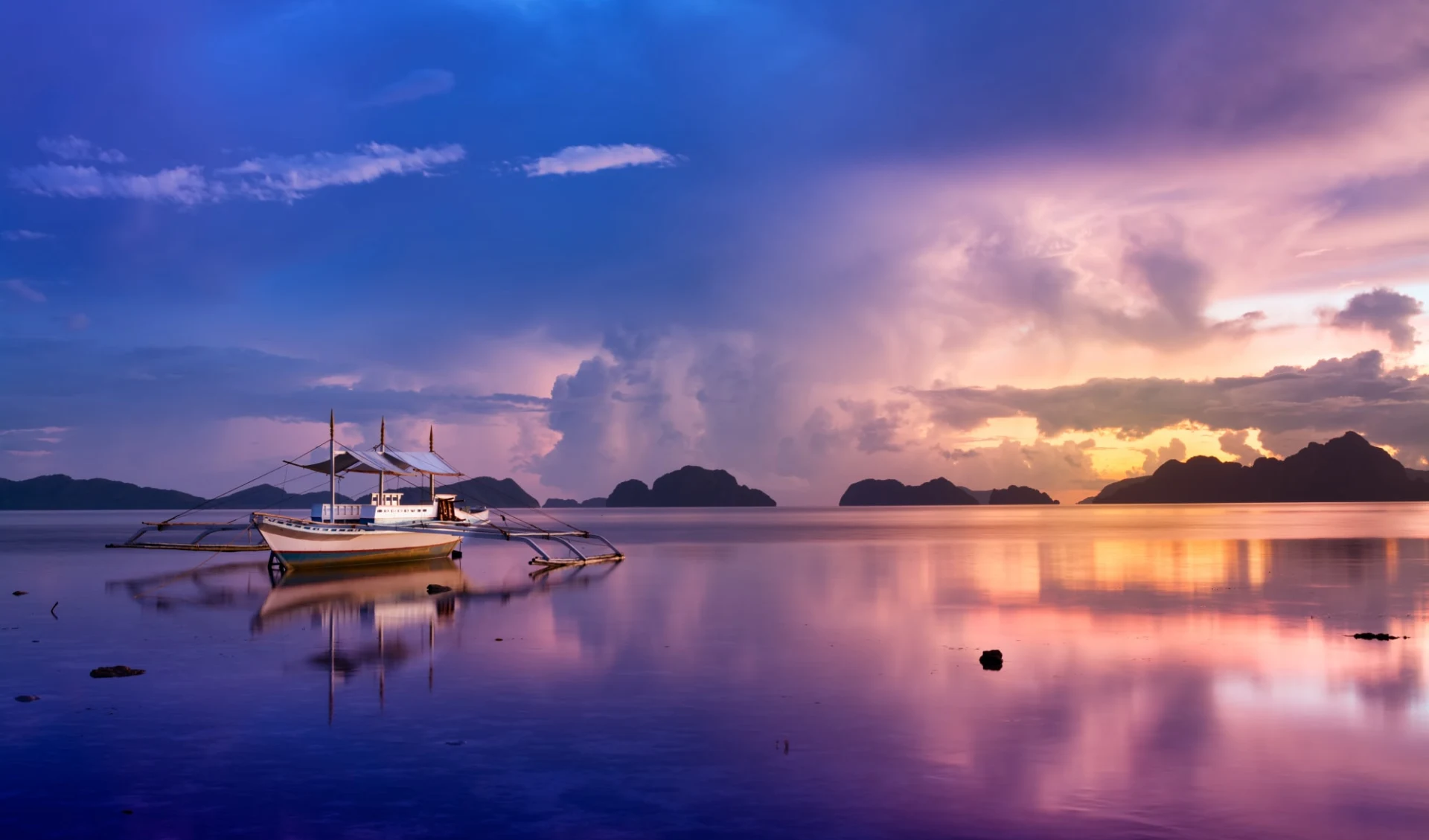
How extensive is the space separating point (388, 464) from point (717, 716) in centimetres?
6078

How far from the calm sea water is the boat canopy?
24.1 meters

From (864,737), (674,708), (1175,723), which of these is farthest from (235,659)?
(1175,723)

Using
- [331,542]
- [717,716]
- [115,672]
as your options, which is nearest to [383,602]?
[115,672]

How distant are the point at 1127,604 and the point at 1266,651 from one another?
46.0ft

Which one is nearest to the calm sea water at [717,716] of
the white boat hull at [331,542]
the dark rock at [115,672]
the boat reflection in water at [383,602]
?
the boat reflection in water at [383,602]

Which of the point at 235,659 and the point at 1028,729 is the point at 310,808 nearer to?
the point at 1028,729

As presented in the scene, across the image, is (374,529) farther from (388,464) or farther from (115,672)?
(115,672)

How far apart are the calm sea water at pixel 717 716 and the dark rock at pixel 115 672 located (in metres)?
0.40

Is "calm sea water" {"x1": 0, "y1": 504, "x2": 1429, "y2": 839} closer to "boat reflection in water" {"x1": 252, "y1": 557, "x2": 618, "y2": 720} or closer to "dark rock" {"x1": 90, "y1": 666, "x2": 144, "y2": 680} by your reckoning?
"boat reflection in water" {"x1": 252, "y1": 557, "x2": 618, "y2": 720}

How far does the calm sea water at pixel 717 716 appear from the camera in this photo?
47.9 feet

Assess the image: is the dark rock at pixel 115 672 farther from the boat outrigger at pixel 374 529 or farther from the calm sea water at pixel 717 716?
the boat outrigger at pixel 374 529

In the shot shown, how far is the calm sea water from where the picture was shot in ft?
47.9


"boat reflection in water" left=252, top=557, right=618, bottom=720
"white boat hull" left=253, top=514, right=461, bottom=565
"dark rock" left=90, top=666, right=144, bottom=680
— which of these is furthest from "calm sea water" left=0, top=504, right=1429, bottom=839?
"white boat hull" left=253, top=514, right=461, bottom=565

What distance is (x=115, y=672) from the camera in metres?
25.7
